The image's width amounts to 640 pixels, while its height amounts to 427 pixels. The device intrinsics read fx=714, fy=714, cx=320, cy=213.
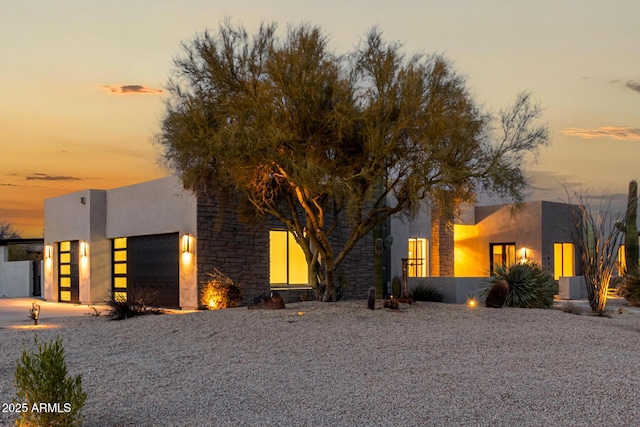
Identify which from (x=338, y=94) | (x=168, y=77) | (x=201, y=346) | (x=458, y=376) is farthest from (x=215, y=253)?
(x=458, y=376)

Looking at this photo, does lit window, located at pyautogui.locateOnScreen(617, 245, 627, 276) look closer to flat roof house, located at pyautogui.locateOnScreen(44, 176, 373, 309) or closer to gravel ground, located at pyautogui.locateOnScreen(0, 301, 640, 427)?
flat roof house, located at pyautogui.locateOnScreen(44, 176, 373, 309)

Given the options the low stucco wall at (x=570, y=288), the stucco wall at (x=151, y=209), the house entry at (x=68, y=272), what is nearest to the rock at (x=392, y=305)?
the stucco wall at (x=151, y=209)

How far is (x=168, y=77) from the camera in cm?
1476

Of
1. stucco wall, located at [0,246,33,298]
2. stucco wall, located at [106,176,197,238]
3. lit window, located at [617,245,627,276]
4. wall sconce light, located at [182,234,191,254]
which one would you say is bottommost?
stucco wall, located at [0,246,33,298]

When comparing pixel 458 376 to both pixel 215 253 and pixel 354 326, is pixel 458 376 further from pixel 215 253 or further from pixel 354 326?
pixel 215 253

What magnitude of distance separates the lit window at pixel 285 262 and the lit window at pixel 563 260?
11.8 metres

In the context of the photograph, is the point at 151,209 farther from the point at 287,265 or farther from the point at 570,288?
the point at 570,288

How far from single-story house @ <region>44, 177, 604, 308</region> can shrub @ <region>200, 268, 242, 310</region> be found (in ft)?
0.60

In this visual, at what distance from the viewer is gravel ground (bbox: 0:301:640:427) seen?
642cm

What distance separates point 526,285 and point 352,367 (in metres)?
8.57

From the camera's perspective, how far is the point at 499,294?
49.2ft

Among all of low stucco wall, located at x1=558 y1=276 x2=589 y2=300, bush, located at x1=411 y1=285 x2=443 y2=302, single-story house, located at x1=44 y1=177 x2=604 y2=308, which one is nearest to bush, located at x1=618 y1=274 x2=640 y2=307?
single-story house, located at x1=44 y1=177 x2=604 y2=308

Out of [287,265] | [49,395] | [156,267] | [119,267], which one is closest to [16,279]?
[119,267]

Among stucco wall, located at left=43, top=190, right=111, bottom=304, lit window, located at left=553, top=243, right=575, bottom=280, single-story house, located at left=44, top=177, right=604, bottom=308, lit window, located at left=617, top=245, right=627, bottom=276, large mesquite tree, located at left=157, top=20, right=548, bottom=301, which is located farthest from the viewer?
lit window, located at left=553, top=243, right=575, bottom=280
